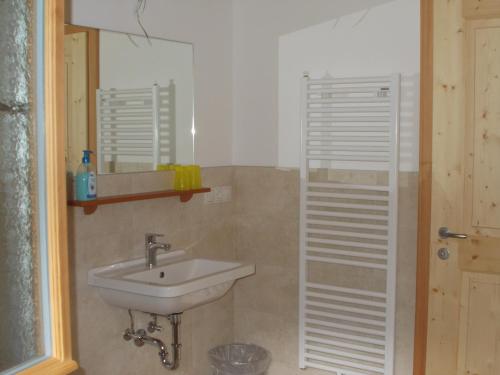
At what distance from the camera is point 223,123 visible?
11.8 feet

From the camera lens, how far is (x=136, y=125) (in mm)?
3018

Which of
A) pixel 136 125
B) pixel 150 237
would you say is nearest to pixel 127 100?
pixel 136 125

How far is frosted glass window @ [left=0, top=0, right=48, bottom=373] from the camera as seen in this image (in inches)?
53.4

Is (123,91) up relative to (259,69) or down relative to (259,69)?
down

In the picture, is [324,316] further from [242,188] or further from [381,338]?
[242,188]

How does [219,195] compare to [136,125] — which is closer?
[136,125]

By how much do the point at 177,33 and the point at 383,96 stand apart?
3.87 ft

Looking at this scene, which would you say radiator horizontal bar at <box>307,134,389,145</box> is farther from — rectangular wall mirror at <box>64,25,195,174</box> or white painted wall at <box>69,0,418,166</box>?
rectangular wall mirror at <box>64,25,195,174</box>

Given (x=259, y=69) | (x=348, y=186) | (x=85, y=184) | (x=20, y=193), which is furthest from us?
(x=259, y=69)

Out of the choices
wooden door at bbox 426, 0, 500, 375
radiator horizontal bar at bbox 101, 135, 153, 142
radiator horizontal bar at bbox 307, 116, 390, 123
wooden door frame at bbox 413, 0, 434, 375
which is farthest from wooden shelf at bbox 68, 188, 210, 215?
wooden door at bbox 426, 0, 500, 375

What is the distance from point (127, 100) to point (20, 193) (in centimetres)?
161

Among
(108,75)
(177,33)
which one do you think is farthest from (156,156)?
(177,33)

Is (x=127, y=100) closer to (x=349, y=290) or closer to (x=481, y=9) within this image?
(x=349, y=290)

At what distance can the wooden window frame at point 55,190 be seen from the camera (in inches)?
55.9
